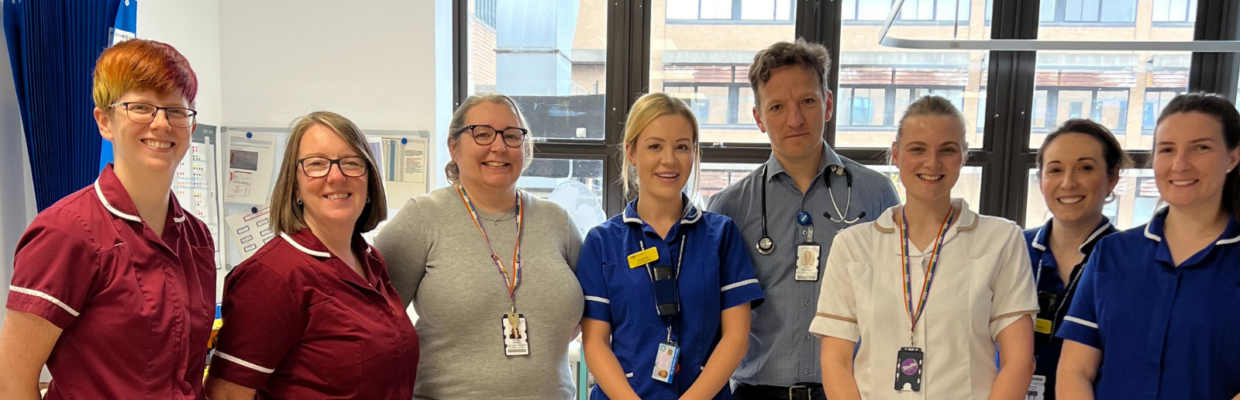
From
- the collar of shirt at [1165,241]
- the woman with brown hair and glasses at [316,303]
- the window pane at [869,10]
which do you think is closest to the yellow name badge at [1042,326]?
the collar of shirt at [1165,241]

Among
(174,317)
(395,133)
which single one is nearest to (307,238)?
(174,317)

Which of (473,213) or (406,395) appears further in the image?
(473,213)

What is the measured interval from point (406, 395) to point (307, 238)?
46 centimetres

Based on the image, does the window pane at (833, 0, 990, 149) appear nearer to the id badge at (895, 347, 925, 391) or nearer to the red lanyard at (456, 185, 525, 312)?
the id badge at (895, 347, 925, 391)

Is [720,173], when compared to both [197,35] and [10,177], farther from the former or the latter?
[10,177]

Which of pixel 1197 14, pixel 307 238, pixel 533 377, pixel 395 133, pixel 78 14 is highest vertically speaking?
pixel 1197 14

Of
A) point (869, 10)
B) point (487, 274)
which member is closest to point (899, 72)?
point (869, 10)

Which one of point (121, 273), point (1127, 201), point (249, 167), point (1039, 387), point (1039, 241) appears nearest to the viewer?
point (121, 273)

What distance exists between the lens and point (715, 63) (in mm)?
3859

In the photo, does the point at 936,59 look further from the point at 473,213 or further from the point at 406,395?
the point at 406,395

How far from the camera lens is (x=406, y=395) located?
5.65 ft

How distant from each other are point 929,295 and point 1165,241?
0.56 metres

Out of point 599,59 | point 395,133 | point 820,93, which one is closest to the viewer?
point 820,93

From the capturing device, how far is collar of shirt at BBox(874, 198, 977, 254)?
5.90 feet
